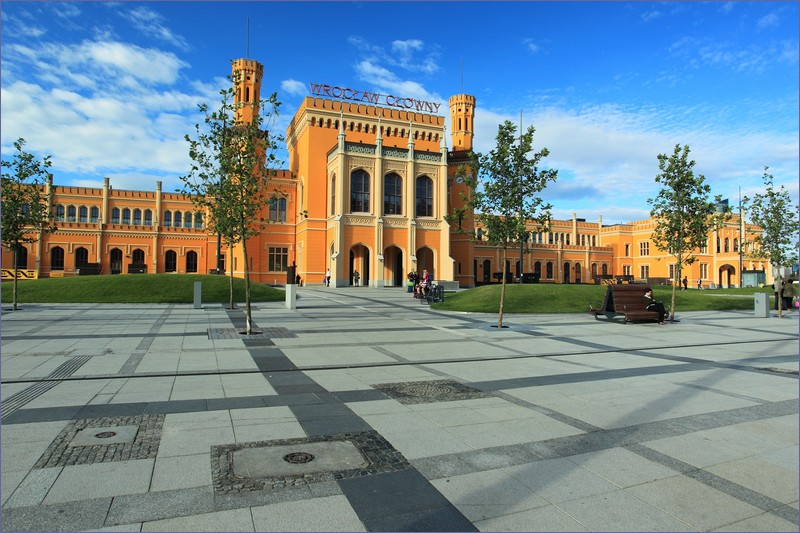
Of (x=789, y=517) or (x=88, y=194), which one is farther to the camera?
(x=88, y=194)

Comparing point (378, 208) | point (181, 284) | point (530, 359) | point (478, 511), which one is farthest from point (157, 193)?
point (478, 511)

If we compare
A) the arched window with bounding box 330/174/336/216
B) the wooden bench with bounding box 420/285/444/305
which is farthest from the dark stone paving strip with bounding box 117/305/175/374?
the arched window with bounding box 330/174/336/216

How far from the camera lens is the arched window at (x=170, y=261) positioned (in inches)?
2196

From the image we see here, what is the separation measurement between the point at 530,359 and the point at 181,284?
826 inches

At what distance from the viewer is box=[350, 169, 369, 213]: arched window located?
1800 inches

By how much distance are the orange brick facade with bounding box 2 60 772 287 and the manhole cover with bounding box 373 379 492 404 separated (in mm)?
31893

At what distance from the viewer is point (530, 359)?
9.77 m

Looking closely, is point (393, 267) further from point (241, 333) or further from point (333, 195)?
point (241, 333)

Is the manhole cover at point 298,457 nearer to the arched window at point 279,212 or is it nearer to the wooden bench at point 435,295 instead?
the wooden bench at point 435,295

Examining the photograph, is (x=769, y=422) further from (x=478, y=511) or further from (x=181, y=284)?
(x=181, y=284)

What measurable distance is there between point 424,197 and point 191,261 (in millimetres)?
29266

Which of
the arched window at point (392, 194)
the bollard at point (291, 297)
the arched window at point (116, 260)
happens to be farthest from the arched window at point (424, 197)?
the arched window at point (116, 260)

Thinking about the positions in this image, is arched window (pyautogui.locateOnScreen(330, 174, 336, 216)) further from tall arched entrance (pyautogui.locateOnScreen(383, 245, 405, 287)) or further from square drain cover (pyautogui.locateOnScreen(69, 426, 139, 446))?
square drain cover (pyautogui.locateOnScreen(69, 426, 139, 446))

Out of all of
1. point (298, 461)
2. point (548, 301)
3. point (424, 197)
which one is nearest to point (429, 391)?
point (298, 461)
